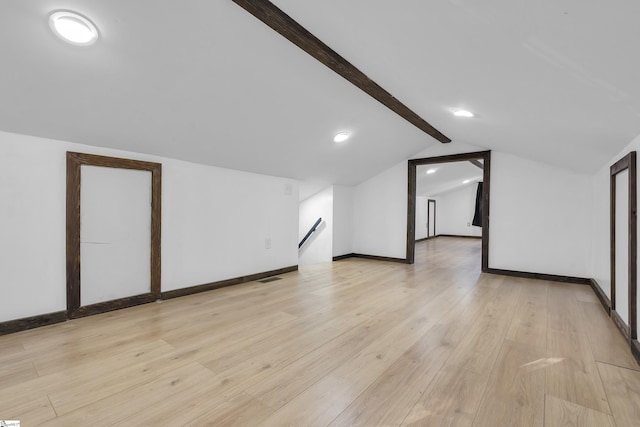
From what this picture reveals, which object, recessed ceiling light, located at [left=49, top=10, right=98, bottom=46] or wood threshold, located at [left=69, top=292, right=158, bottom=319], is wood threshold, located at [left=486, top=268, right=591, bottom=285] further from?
recessed ceiling light, located at [left=49, top=10, right=98, bottom=46]

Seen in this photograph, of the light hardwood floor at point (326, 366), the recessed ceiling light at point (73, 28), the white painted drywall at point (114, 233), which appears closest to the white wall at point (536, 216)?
the light hardwood floor at point (326, 366)

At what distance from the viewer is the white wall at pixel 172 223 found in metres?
2.31

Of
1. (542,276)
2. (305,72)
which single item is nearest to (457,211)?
(542,276)

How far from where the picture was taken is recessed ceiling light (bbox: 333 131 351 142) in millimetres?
3896

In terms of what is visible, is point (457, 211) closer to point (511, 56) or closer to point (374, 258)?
point (374, 258)

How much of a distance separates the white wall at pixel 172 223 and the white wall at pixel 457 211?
9140mm

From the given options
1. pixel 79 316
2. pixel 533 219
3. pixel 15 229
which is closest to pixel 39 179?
pixel 15 229

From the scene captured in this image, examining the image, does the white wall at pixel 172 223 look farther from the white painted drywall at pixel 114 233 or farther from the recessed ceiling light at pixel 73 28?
the recessed ceiling light at pixel 73 28

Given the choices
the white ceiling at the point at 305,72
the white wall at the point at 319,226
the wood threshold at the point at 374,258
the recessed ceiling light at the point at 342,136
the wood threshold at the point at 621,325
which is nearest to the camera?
the white ceiling at the point at 305,72

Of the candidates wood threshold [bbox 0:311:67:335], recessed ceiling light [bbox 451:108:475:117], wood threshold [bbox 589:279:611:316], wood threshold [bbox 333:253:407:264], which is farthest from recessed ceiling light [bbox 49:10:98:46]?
wood threshold [bbox 333:253:407:264]

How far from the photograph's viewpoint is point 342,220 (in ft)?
19.9

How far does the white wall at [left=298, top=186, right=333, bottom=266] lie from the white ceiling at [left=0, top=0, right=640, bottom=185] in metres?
2.58

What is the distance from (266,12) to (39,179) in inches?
89.3

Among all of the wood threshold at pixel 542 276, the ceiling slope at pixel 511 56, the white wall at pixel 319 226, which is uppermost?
the ceiling slope at pixel 511 56
